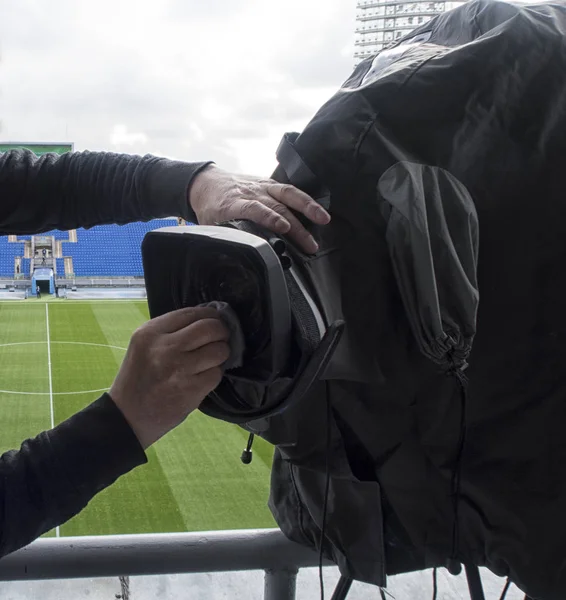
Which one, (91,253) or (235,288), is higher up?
(235,288)

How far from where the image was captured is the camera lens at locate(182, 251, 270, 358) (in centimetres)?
39

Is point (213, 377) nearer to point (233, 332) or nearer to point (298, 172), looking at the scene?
point (233, 332)

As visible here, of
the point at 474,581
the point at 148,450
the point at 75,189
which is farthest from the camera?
the point at 148,450

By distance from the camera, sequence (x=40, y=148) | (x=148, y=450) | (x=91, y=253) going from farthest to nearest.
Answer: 1. (x=91, y=253)
2. (x=148, y=450)
3. (x=40, y=148)

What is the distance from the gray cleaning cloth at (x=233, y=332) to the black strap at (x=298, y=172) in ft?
0.31

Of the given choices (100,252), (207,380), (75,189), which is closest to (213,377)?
(207,380)

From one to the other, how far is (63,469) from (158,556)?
20 centimetres

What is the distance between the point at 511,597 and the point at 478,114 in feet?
1.61

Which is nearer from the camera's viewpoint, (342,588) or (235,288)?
(235,288)

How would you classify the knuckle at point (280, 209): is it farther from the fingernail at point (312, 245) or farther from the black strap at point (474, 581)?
the black strap at point (474, 581)

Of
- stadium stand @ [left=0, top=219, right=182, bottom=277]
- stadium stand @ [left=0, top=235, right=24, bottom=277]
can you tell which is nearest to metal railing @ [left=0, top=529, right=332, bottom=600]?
stadium stand @ [left=0, top=219, right=182, bottom=277]

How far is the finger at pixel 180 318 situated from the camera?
0.40 metres

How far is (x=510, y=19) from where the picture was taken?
0.41 metres

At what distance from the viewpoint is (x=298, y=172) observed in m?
0.44
